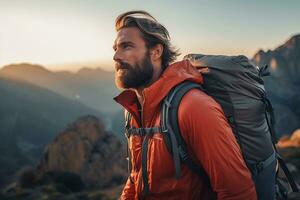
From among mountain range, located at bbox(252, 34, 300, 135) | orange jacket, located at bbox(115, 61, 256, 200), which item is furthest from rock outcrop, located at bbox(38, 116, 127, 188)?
mountain range, located at bbox(252, 34, 300, 135)

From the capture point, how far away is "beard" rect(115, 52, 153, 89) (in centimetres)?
365

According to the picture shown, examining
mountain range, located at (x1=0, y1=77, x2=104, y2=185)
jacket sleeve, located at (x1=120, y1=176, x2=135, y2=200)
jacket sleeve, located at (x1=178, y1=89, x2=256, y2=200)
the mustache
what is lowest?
Result: mountain range, located at (x1=0, y1=77, x2=104, y2=185)

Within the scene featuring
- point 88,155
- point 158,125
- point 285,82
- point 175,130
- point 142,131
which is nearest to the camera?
point 175,130

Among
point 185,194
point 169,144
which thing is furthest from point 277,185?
point 169,144

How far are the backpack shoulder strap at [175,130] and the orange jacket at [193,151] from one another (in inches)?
1.9

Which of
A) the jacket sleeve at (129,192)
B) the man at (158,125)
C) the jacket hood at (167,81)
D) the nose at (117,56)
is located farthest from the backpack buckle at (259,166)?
the nose at (117,56)

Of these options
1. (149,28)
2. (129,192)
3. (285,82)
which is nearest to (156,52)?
(149,28)

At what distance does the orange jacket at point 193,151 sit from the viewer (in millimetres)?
2736

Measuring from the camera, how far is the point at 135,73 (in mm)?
3643

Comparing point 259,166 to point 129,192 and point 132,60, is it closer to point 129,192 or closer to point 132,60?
point 129,192

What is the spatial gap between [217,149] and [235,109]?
542mm

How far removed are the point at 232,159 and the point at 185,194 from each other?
614 mm

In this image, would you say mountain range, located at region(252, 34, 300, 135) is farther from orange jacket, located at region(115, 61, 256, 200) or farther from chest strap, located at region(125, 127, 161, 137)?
orange jacket, located at region(115, 61, 256, 200)

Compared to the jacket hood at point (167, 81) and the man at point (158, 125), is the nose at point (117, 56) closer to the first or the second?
the man at point (158, 125)
